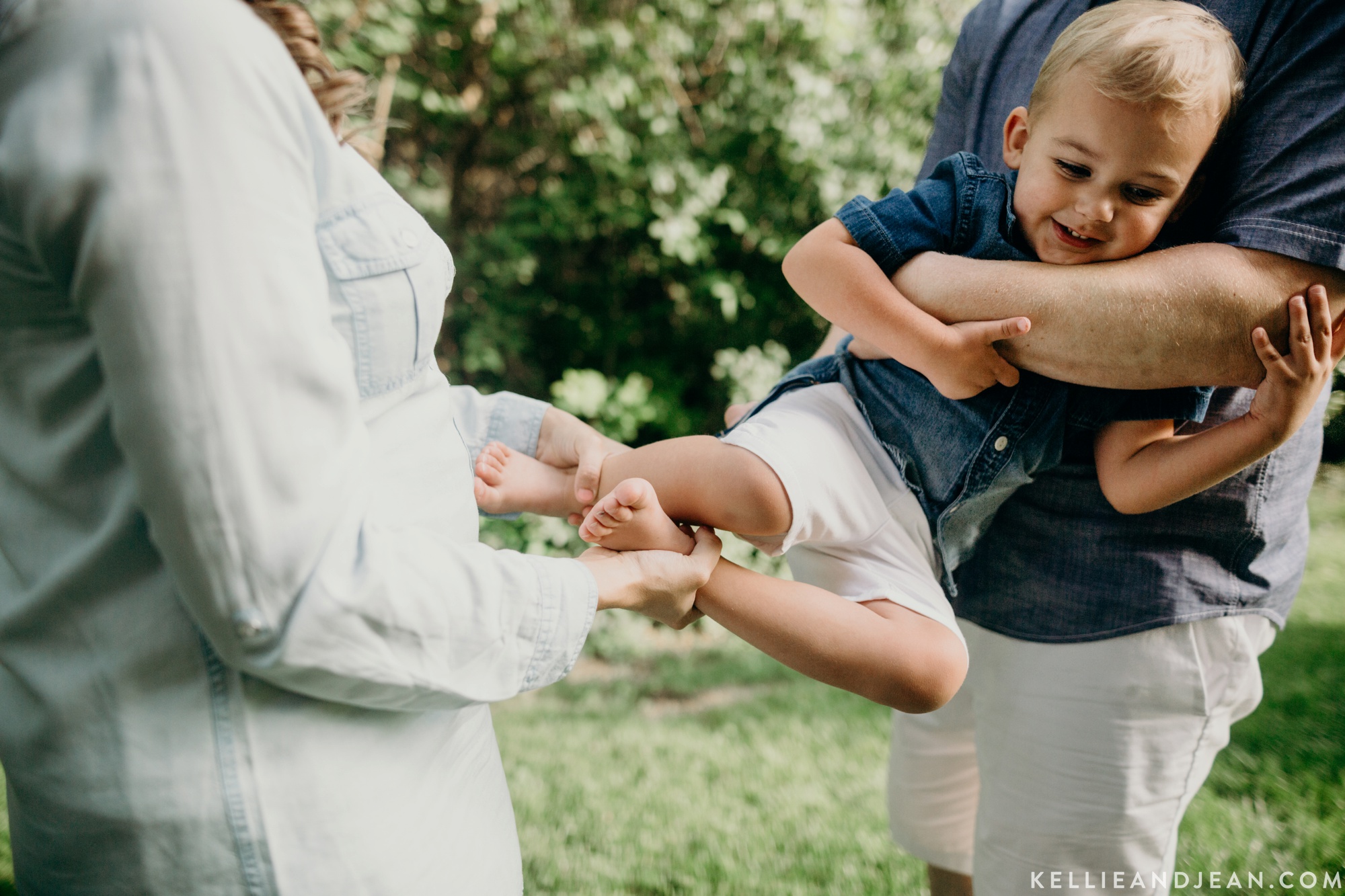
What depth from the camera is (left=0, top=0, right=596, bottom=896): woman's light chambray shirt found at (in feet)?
2.53

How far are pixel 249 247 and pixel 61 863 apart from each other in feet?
2.66

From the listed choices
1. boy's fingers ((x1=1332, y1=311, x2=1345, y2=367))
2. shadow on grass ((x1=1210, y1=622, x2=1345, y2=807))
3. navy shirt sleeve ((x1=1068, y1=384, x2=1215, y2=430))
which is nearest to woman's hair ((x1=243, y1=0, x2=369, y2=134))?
navy shirt sleeve ((x1=1068, y1=384, x2=1215, y2=430))

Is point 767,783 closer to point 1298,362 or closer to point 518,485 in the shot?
point 518,485

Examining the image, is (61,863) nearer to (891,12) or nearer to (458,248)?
(458,248)

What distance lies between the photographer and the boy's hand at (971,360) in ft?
4.45

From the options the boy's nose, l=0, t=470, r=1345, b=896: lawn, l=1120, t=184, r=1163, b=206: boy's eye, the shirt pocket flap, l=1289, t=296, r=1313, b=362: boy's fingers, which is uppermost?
l=1120, t=184, r=1163, b=206: boy's eye

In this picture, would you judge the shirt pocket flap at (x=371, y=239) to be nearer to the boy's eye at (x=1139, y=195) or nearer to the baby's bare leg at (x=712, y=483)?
the baby's bare leg at (x=712, y=483)

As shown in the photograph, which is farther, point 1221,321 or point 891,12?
point 891,12

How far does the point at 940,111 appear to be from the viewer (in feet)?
6.35

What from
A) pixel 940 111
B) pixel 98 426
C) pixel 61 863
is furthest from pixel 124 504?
pixel 940 111

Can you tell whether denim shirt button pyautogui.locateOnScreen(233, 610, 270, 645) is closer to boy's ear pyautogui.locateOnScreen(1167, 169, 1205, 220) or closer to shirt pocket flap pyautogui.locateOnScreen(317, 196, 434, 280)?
shirt pocket flap pyautogui.locateOnScreen(317, 196, 434, 280)

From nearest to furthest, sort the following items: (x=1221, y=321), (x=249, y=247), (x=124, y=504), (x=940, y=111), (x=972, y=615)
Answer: (x=249, y=247), (x=124, y=504), (x=1221, y=321), (x=972, y=615), (x=940, y=111)

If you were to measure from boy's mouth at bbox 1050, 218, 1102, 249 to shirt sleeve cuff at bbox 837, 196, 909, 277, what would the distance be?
27 centimetres

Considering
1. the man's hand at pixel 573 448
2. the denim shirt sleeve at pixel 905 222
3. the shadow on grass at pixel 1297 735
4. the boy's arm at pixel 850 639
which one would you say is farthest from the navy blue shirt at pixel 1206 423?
the shadow on grass at pixel 1297 735
